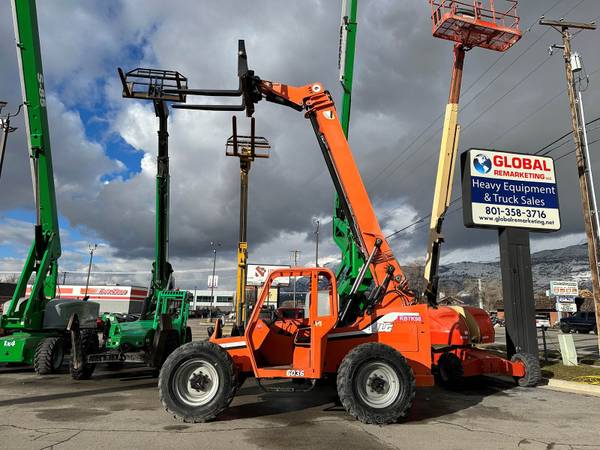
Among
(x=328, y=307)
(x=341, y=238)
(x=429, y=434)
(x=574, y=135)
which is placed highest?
(x=574, y=135)

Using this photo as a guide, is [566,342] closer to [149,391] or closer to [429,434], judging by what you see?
[429,434]

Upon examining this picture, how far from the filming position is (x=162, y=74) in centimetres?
1279

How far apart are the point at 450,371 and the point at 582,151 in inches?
402

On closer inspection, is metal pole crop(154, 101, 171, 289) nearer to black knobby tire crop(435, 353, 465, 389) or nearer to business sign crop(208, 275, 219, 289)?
black knobby tire crop(435, 353, 465, 389)

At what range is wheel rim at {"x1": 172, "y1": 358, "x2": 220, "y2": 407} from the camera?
23.0 feet

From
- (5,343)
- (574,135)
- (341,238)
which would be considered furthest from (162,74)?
(574,135)

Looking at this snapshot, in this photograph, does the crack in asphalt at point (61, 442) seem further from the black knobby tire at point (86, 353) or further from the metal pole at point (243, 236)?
the metal pole at point (243, 236)

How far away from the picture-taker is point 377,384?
716 centimetres

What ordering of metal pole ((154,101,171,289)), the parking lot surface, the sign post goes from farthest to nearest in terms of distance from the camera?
metal pole ((154,101,171,289)), the sign post, the parking lot surface

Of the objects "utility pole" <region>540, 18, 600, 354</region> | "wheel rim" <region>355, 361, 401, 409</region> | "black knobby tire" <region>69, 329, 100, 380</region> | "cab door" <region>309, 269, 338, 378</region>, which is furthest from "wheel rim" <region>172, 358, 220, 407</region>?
"utility pole" <region>540, 18, 600, 354</region>

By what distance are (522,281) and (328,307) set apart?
779 cm

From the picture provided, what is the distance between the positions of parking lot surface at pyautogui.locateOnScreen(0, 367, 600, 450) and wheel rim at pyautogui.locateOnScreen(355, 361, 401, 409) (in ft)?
1.35

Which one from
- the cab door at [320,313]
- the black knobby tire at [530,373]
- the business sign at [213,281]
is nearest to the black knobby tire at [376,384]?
the cab door at [320,313]

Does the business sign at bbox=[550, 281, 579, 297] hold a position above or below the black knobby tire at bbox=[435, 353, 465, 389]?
above
